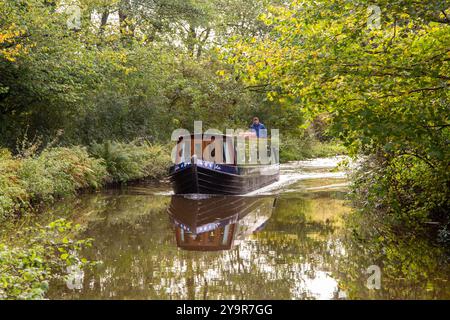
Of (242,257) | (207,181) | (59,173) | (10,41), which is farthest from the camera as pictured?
(207,181)

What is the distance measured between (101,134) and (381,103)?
16132mm

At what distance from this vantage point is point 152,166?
72.2 feet

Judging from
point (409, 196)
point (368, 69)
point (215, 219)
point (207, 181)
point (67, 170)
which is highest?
point (368, 69)

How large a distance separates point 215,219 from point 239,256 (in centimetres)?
414

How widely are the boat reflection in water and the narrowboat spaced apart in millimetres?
341

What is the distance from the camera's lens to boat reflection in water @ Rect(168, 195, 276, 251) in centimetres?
1007

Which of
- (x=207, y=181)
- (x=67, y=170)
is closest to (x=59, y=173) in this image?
(x=67, y=170)

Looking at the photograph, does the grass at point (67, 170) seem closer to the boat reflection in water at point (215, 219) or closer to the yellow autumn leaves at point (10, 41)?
the yellow autumn leaves at point (10, 41)

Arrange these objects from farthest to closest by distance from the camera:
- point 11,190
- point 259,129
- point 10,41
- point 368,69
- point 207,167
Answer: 1. point 259,129
2. point 207,167
3. point 10,41
4. point 11,190
5. point 368,69

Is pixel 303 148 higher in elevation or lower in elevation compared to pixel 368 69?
higher

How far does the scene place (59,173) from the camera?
15.3 metres

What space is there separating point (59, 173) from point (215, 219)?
201 inches

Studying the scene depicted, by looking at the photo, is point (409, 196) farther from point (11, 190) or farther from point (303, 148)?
point (303, 148)

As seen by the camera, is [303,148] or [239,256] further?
[303,148]
